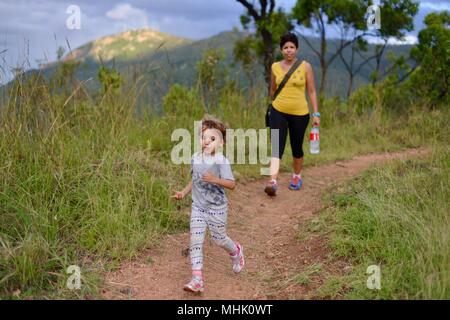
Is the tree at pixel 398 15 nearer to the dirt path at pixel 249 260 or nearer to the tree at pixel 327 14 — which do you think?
the tree at pixel 327 14

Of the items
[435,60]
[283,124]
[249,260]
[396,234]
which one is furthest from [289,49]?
[435,60]

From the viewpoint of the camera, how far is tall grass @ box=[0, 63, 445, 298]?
340 cm

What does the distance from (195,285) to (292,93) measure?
2861 mm

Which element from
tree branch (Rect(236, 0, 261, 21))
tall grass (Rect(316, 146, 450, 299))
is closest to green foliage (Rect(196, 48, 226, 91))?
tall grass (Rect(316, 146, 450, 299))

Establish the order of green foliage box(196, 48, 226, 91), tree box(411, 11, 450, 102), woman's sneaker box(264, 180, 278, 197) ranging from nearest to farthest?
woman's sneaker box(264, 180, 278, 197), green foliage box(196, 48, 226, 91), tree box(411, 11, 450, 102)

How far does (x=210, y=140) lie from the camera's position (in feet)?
11.2

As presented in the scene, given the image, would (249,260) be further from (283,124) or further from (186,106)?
(186,106)

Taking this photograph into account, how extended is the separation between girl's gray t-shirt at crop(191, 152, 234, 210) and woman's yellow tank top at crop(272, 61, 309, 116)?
225 cm

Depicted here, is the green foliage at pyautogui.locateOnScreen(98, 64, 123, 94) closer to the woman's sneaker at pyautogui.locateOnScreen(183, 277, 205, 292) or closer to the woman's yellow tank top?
the woman's yellow tank top

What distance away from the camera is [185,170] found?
17.9 ft

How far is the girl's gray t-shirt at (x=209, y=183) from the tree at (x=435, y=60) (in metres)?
6.73

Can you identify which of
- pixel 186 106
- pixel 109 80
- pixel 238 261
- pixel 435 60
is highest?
pixel 435 60

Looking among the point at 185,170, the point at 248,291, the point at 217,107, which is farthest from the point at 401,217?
the point at 217,107
